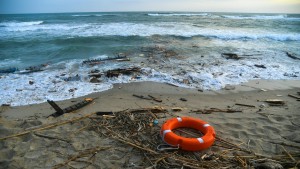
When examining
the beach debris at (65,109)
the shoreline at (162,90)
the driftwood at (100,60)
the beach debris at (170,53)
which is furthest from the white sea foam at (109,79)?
the beach debris at (170,53)

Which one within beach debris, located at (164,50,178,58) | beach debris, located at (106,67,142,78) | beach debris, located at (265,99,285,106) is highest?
beach debris, located at (164,50,178,58)

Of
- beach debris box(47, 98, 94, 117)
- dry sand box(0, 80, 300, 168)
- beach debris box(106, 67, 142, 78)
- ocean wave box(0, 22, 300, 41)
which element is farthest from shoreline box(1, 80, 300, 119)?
ocean wave box(0, 22, 300, 41)

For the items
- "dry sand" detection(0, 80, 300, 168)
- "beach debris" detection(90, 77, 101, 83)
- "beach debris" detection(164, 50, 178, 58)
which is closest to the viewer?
"dry sand" detection(0, 80, 300, 168)

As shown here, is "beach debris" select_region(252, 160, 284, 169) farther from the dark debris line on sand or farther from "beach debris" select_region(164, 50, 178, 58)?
"beach debris" select_region(164, 50, 178, 58)

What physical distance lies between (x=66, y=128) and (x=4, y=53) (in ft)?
38.9

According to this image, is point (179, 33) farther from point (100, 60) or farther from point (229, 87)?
point (229, 87)

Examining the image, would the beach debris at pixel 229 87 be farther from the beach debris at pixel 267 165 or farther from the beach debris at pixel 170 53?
the beach debris at pixel 170 53

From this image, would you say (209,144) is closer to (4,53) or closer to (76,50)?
(76,50)

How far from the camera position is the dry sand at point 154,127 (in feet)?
11.0

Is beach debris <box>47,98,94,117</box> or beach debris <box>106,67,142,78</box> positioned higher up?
beach debris <box>106,67,142,78</box>

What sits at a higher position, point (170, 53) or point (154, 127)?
point (170, 53)

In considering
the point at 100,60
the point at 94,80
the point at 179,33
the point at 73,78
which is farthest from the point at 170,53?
the point at 179,33

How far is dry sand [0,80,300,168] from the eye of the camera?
3.35 m

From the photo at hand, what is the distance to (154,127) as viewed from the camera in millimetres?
4176
